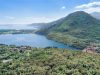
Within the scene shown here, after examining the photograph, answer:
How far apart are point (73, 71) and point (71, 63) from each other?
24.5 ft

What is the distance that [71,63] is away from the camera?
67375mm

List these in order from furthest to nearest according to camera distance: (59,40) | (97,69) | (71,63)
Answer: (59,40) < (71,63) < (97,69)

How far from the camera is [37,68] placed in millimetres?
64250

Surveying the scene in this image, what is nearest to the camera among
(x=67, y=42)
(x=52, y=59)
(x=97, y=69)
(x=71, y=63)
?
(x=97, y=69)

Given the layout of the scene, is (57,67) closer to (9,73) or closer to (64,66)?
(64,66)

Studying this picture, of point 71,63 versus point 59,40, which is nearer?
point 71,63

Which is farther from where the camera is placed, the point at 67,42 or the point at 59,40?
the point at 59,40

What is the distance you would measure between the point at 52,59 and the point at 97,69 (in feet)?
52.7

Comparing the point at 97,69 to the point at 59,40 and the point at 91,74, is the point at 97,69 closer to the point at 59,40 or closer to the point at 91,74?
the point at 91,74

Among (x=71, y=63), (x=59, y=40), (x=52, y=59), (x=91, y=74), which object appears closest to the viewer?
(x=91, y=74)

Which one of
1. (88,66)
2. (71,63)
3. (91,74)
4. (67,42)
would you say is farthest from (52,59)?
(67,42)

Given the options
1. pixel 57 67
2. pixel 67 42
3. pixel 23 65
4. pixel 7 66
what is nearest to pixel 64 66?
pixel 57 67

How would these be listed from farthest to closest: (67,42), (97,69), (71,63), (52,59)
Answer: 1. (67,42)
2. (52,59)
3. (71,63)
4. (97,69)

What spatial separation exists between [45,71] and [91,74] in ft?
38.3
